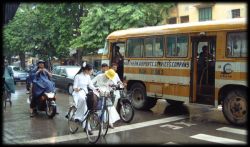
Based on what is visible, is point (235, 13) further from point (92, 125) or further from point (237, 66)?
point (92, 125)

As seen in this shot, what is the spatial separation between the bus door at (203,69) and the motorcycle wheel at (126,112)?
198cm

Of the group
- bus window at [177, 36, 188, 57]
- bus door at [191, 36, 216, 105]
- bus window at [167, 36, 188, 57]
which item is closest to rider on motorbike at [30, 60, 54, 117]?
bus window at [167, 36, 188, 57]

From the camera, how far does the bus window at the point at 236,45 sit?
10164 mm

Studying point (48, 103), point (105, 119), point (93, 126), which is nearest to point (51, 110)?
point (48, 103)

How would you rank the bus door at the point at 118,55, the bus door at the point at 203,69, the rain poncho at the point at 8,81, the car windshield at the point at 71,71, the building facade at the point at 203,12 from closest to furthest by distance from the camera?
the bus door at the point at 203,69 < the rain poncho at the point at 8,81 < the bus door at the point at 118,55 < the car windshield at the point at 71,71 < the building facade at the point at 203,12

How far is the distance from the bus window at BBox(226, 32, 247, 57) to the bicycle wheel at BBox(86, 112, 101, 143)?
4015mm

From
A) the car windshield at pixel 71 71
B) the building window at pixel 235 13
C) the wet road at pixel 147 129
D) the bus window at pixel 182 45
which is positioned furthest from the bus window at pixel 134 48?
the building window at pixel 235 13

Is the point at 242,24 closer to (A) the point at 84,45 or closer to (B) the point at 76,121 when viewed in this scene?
(B) the point at 76,121

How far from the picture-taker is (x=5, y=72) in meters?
14.6

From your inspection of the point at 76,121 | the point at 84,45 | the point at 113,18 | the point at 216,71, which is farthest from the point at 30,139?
the point at 84,45

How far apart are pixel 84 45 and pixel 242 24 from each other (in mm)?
19084

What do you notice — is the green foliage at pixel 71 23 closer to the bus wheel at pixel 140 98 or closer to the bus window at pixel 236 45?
the bus wheel at pixel 140 98

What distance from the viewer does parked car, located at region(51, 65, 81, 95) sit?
1962 centimetres

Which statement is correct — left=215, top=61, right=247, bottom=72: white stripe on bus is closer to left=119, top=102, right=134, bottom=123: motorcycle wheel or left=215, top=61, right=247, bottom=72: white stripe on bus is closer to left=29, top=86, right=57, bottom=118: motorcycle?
left=119, top=102, right=134, bottom=123: motorcycle wheel
